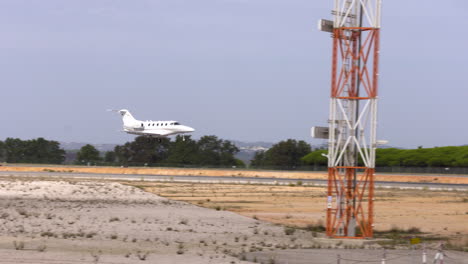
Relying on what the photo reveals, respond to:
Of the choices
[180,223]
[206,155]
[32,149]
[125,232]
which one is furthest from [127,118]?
[125,232]

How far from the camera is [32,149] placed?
559 ft

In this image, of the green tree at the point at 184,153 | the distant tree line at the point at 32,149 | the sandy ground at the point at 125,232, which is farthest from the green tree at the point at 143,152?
the sandy ground at the point at 125,232

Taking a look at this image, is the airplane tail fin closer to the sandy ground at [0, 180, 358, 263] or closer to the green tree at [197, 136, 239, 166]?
the green tree at [197, 136, 239, 166]

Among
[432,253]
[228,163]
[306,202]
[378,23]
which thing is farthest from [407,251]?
[228,163]

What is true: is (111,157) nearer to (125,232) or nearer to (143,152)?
(143,152)

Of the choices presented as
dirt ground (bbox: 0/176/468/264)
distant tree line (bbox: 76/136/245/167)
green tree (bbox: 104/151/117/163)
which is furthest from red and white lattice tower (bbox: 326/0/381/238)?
green tree (bbox: 104/151/117/163)

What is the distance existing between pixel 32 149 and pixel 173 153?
3800 centimetres

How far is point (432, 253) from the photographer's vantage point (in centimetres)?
2492

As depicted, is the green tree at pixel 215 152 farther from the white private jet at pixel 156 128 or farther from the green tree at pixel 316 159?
the white private jet at pixel 156 128

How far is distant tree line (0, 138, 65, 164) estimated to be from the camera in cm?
16725

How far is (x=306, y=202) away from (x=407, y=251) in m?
24.7

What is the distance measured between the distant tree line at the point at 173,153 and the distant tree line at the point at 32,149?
7278 mm

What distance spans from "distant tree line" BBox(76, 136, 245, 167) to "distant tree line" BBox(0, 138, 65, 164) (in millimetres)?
7278

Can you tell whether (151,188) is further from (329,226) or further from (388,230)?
(329,226)
